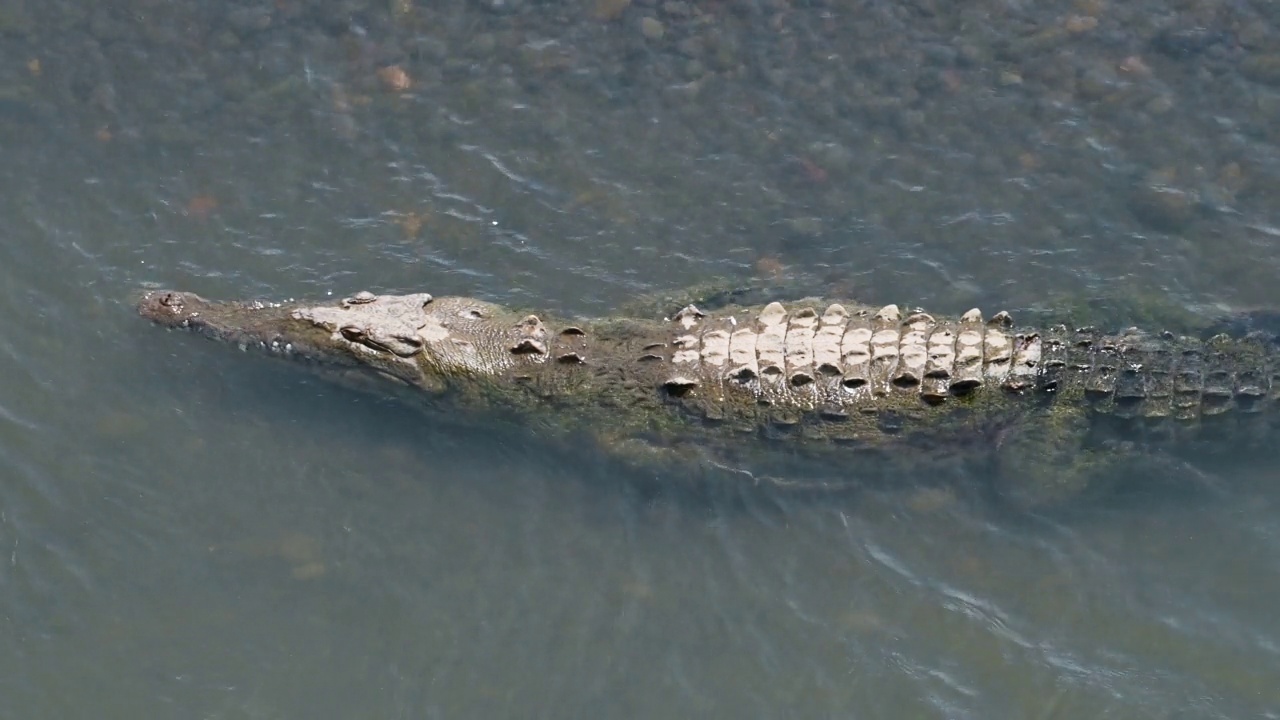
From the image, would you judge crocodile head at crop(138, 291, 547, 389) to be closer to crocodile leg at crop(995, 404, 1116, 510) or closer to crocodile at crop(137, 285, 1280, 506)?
crocodile at crop(137, 285, 1280, 506)

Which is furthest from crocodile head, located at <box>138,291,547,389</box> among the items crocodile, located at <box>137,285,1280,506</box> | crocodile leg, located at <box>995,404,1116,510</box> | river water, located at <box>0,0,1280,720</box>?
crocodile leg, located at <box>995,404,1116,510</box>

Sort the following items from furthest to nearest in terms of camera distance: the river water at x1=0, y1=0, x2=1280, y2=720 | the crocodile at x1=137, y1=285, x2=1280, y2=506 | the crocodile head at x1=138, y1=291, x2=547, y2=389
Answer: the crocodile head at x1=138, y1=291, x2=547, y2=389, the crocodile at x1=137, y1=285, x2=1280, y2=506, the river water at x1=0, y1=0, x2=1280, y2=720

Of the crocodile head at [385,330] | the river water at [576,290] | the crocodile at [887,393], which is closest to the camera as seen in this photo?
the river water at [576,290]

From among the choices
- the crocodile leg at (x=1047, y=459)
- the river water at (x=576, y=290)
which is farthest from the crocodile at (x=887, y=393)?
the river water at (x=576, y=290)

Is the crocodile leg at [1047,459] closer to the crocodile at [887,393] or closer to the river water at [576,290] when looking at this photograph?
the crocodile at [887,393]

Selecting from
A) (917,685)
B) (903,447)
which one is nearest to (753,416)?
(903,447)

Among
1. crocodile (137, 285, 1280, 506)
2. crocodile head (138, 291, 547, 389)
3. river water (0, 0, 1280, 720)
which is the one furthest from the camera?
crocodile head (138, 291, 547, 389)

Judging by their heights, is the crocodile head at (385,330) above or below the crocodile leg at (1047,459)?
above
